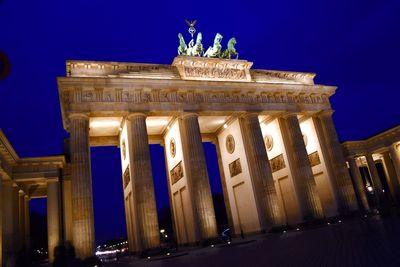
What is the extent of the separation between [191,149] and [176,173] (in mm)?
4081

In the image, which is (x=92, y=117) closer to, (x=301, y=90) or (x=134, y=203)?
(x=134, y=203)

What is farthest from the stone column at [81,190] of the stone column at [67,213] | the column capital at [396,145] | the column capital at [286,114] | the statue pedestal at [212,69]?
the column capital at [396,145]

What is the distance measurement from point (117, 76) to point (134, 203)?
31.6 ft

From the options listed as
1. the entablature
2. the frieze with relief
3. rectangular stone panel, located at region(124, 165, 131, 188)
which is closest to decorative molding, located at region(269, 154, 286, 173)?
the frieze with relief

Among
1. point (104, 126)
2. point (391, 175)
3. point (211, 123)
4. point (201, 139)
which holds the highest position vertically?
point (104, 126)

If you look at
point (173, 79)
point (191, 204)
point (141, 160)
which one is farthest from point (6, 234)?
point (173, 79)

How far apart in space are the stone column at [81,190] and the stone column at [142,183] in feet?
10.3

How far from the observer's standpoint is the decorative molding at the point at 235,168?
100 ft

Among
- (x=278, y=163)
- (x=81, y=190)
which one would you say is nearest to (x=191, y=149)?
(x=81, y=190)

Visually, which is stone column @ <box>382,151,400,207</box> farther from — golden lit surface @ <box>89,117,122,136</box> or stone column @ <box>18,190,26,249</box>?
stone column @ <box>18,190,26,249</box>

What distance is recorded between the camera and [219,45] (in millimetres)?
31406

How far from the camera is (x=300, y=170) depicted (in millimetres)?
29484

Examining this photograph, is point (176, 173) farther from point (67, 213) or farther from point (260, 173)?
point (67, 213)

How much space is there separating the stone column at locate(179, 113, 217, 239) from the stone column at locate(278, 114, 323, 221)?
28.0ft
